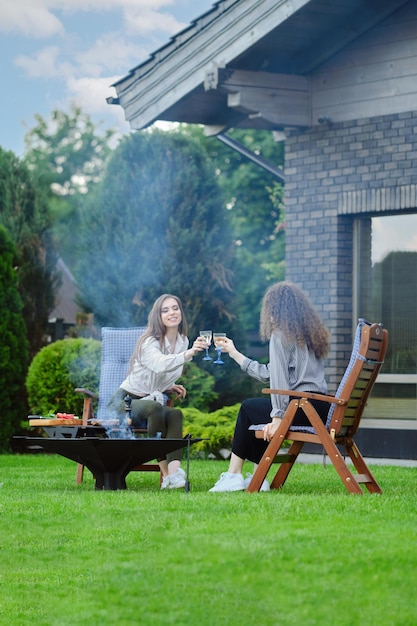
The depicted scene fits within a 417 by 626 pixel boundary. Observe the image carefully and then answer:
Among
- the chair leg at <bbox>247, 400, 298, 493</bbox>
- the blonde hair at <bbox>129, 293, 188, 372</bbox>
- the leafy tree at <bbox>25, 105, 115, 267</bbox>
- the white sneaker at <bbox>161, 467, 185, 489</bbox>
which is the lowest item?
the white sneaker at <bbox>161, 467, 185, 489</bbox>

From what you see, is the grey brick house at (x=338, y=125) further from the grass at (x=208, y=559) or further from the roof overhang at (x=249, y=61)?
the grass at (x=208, y=559)

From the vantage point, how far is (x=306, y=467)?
10188mm

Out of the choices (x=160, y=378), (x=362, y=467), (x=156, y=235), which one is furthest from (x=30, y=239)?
(x=362, y=467)

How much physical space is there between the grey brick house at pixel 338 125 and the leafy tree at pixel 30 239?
4003 mm

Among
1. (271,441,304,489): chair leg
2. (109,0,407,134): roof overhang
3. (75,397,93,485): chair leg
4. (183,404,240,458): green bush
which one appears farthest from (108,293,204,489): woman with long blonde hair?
(109,0,407,134): roof overhang

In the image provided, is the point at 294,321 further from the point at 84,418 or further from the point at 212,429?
the point at 212,429

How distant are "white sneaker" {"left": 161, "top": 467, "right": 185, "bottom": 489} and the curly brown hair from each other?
125 centimetres

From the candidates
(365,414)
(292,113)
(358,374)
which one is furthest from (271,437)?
(292,113)

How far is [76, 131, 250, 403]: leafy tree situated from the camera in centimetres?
1509

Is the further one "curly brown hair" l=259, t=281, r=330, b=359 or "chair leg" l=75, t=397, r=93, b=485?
"chair leg" l=75, t=397, r=93, b=485

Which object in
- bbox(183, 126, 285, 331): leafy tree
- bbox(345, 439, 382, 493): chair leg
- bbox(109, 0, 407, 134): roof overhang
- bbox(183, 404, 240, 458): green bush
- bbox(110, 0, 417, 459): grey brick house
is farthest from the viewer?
bbox(183, 126, 285, 331): leafy tree

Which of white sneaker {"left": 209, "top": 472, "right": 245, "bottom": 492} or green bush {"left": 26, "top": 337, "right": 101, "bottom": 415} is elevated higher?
green bush {"left": 26, "top": 337, "right": 101, "bottom": 415}

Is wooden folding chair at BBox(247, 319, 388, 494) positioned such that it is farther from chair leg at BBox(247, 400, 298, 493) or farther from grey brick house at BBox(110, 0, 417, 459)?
grey brick house at BBox(110, 0, 417, 459)

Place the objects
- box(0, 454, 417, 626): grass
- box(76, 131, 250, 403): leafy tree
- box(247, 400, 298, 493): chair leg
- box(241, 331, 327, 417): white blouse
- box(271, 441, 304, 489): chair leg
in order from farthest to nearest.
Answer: box(76, 131, 250, 403): leafy tree → box(271, 441, 304, 489): chair leg → box(241, 331, 327, 417): white blouse → box(247, 400, 298, 493): chair leg → box(0, 454, 417, 626): grass
